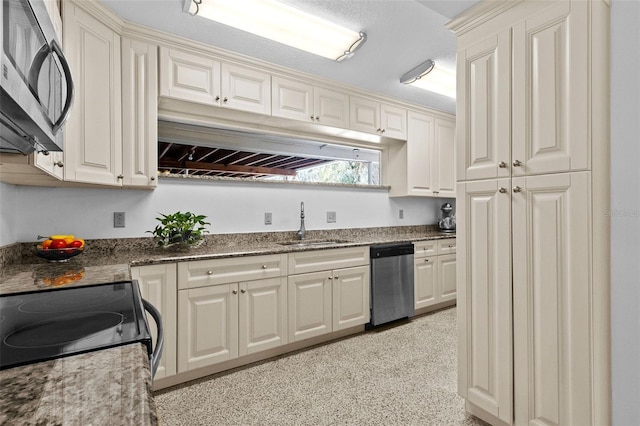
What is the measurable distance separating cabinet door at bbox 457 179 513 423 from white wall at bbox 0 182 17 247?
262cm

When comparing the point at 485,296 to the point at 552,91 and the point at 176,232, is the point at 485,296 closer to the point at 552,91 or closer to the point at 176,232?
the point at 552,91

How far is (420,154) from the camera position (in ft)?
12.4

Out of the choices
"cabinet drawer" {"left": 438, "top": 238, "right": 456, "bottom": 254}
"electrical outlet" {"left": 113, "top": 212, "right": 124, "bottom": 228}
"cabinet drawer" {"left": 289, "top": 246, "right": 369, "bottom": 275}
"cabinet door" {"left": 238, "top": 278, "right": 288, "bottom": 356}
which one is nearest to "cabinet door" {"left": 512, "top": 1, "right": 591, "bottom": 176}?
"cabinet drawer" {"left": 289, "top": 246, "right": 369, "bottom": 275}

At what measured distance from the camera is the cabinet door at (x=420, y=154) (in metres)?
3.69

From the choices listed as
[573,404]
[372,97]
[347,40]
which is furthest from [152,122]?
[573,404]

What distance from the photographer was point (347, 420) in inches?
69.4

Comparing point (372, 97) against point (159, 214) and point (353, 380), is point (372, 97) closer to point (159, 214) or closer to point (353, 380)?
point (159, 214)

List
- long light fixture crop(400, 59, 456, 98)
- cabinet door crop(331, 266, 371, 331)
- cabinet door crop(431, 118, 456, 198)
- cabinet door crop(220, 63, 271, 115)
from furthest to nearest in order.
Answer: cabinet door crop(431, 118, 456, 198) < cabinet door crop(331, 266, 371, 331) < long light fixture crop(400, 59, 456, 98) < cabinet door crop(220, 63, 271, 115)

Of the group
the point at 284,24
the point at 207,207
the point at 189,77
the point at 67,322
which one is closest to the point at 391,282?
the point at 207,207

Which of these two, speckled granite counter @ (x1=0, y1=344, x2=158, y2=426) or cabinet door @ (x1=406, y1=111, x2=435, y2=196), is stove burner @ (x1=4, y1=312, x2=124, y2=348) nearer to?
speckled granite counter @ (x1=0, y1=344, x2=158, y2=426)

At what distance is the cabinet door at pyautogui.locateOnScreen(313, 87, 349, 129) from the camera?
2973 mm

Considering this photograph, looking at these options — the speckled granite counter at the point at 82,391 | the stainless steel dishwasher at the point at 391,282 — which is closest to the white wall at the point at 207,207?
the stainless steel dishwasher at the point at 391,282

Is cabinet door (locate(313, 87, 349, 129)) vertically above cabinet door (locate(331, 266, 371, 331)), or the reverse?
cabinet door (locate(313, 87, 349, 129))

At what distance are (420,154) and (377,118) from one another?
2.50ft
